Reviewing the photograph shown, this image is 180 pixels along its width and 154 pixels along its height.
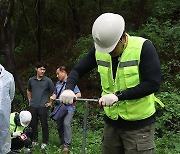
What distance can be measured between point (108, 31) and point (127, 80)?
0.37 m

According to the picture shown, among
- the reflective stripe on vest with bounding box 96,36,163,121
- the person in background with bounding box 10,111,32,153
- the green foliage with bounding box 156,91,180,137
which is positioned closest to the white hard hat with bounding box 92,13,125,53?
the reflective stripe on vest with bounding box 96,36,163,121

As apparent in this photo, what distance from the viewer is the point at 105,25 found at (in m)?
2.57

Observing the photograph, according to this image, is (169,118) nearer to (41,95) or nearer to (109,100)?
(41,95)

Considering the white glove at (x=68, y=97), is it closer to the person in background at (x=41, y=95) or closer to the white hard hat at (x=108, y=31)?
the white hard hat at (x=108, y=31)

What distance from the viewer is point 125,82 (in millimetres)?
2656

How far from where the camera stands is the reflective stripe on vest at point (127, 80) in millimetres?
2617

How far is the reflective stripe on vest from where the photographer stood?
2.62 m

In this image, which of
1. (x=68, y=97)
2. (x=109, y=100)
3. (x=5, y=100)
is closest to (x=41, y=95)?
(x=5, y=100)

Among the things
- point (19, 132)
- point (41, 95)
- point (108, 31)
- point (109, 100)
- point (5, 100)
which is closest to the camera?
point (109, 100)

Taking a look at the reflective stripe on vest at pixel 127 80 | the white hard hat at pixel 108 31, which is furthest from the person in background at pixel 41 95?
the white hard hat at pixel 108 31

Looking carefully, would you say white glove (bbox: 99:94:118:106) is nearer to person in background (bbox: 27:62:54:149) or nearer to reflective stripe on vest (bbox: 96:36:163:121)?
reflective stripe on vest (bbox: 96:36:163:121)

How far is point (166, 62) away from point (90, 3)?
248 inches

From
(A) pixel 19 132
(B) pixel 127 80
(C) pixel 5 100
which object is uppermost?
(B) pixel 127 80

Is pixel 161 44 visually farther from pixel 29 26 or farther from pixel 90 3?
pixel 29 26
